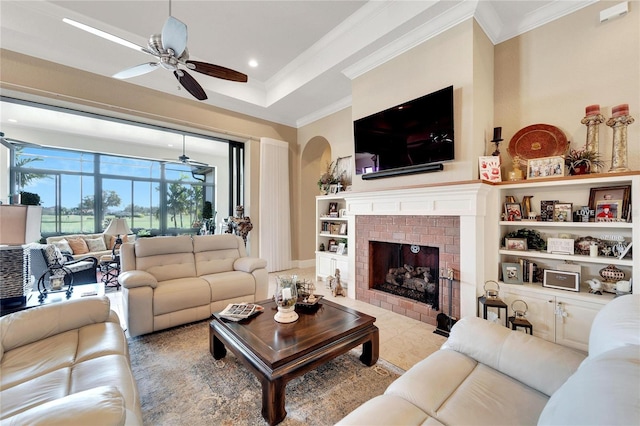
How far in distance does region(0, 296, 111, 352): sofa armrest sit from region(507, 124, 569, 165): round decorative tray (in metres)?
4.05

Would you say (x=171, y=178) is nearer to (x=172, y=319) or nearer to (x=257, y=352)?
(x=172, y=319)

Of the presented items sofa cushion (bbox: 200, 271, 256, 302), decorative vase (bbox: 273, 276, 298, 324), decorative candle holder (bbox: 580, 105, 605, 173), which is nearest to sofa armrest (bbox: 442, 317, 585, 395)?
decorative vase (bbox: 273, 276, 298, 324)

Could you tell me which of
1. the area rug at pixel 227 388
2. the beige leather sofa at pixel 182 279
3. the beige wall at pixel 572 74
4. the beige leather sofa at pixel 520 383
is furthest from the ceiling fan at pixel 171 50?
the beige wall at pixel 572 74

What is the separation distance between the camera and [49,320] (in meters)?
1.62

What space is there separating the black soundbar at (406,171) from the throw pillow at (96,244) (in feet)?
21.1

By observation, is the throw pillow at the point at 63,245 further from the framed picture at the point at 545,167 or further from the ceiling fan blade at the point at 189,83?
the framed picture at the point at 545,167

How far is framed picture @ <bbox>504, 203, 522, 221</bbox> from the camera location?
106 inches

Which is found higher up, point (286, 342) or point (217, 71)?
point (217, 71)

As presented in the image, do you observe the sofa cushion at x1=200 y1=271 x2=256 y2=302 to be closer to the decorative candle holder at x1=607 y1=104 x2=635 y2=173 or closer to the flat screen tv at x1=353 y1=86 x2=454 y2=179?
the flat screen tv at x1=353 y1=86 x2=454 y2=179

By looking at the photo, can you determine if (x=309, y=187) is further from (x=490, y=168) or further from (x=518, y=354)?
(x=518, y=354)

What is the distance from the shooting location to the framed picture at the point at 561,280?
2.35 metres

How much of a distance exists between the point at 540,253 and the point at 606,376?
7.26 ft

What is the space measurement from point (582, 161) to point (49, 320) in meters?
4.29

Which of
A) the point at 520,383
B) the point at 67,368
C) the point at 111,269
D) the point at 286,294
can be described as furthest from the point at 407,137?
the point at 111,269
